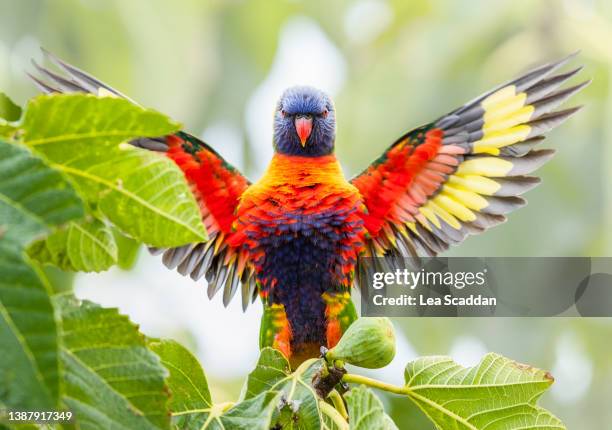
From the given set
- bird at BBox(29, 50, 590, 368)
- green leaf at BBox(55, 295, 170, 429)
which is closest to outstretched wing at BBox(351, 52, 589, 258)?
bird at BBox(29, 50, 590, 368)

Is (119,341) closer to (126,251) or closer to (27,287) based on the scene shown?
(27,287)

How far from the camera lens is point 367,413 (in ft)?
2.86

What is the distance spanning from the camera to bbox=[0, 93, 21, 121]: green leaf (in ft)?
3.26

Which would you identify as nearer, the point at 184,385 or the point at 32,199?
the point at 32,199

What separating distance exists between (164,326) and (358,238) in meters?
3.90

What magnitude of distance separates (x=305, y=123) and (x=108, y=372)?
189cm

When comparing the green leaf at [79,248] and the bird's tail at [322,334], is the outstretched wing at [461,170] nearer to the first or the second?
the bird's tail at [322,334]

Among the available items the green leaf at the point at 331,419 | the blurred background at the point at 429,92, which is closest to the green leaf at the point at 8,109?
the green leaf at the point at 331,419

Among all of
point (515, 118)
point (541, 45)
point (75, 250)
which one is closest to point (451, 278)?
point (515, 118)

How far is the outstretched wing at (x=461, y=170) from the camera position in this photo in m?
1.93

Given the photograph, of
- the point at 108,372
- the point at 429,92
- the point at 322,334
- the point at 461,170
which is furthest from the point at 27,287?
the point at 429,92

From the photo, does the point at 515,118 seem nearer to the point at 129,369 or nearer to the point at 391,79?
the point at 129,369

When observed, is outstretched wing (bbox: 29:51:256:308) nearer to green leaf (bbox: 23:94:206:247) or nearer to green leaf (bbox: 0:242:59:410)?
green leaf (bbox: 23:94:206:247)

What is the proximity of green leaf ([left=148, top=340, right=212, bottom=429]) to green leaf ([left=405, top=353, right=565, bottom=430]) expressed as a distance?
0.29 metres
